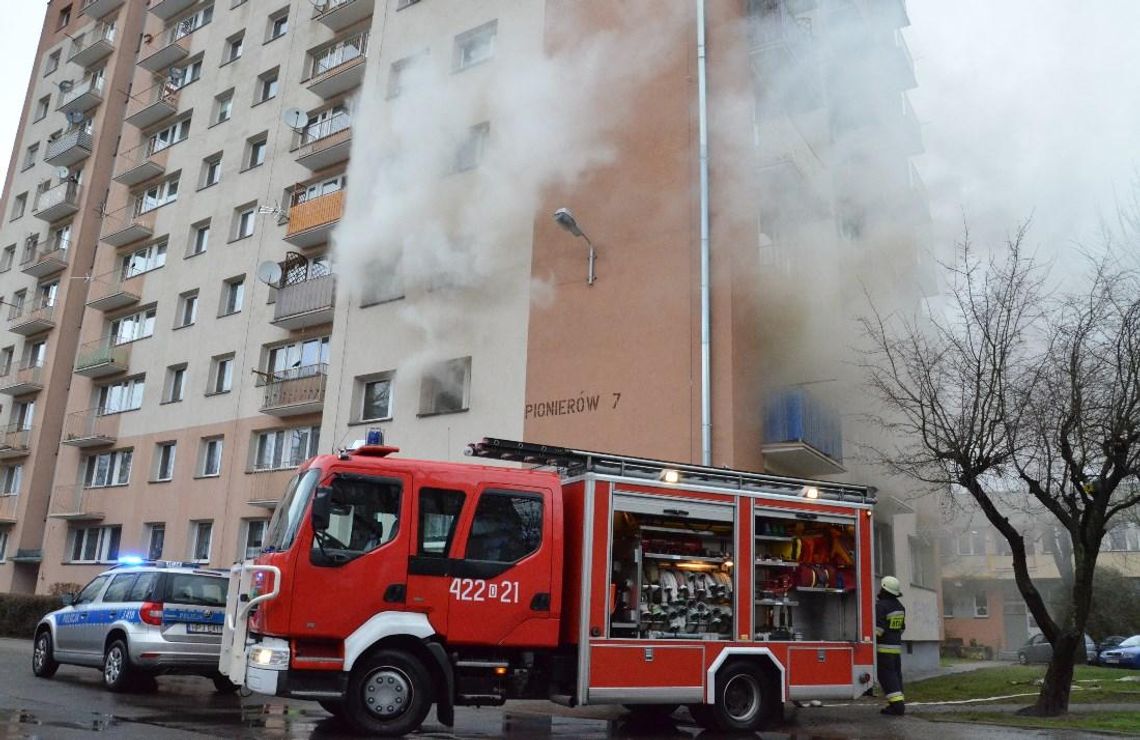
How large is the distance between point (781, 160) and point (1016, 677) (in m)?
8.95

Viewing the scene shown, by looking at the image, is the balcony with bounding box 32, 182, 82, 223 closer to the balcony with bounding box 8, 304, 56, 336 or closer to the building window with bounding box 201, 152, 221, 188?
the balcony with bounding box 8, 304, 56, 336

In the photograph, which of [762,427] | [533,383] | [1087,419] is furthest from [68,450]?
[1087,419]

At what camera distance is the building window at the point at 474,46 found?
18000 millimetres

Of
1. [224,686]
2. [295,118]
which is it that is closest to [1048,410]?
[224,686]

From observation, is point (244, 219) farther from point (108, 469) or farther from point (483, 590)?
point (483, 590)

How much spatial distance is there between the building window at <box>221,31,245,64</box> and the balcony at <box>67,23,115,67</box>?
22.4ft

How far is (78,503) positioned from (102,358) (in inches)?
146

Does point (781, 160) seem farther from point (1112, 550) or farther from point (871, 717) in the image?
point (1112, 550)

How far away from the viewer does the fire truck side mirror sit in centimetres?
703

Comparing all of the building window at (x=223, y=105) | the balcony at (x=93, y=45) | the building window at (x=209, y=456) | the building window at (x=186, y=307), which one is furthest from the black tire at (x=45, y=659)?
the balcony at (x=93, y=45)

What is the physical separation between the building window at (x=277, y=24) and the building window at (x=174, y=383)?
8.73m

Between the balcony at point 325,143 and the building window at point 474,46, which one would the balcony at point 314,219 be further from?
the building window at point 474,46

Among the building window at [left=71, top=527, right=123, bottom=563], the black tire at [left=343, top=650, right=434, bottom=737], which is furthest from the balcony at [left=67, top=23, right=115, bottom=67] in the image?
the black tire at [left=343, top=650, right=434, bottom=737]

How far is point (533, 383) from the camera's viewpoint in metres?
14.9
